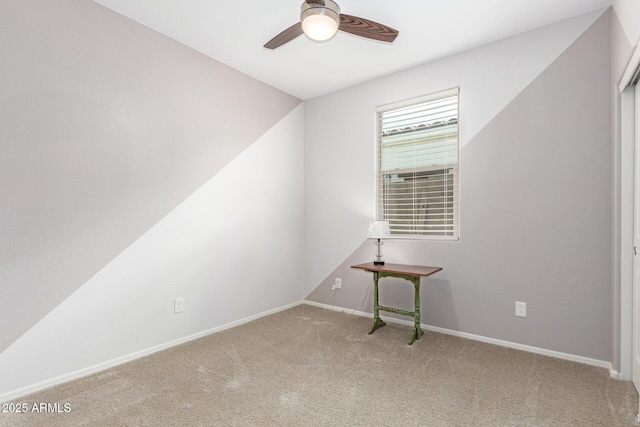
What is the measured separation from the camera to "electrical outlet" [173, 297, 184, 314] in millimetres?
2875

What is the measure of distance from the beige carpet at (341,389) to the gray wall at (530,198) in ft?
1.08

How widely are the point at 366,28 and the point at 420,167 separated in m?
1.62

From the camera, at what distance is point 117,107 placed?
2.50 meters

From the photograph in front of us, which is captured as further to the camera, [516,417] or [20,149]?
[20,149]

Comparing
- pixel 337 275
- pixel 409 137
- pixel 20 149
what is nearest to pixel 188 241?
pixel 20 149

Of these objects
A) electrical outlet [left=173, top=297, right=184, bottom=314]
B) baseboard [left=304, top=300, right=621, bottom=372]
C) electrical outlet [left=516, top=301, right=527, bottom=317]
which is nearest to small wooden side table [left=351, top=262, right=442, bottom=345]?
baseboard [left=304, top=300, right=621, bottom=372]

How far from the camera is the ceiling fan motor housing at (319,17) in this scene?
1.86 m

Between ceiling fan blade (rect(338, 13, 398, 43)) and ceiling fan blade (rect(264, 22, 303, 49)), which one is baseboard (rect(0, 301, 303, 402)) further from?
ceiling fan blade (rect(338, 13, 398, 43))

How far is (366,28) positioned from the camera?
2.12m

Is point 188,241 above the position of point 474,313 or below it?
above

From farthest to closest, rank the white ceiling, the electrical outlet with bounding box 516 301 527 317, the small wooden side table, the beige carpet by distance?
1. the small wooden side table
2. the electrical outlet with bounding box 516 301 527 317
3. the white ceiling
4. the beige carpet

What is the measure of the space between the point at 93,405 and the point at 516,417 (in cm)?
238

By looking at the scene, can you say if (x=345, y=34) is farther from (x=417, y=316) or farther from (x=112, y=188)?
(x=417, y=316)

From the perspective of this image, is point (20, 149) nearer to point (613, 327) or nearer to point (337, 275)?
point (337, 275)
